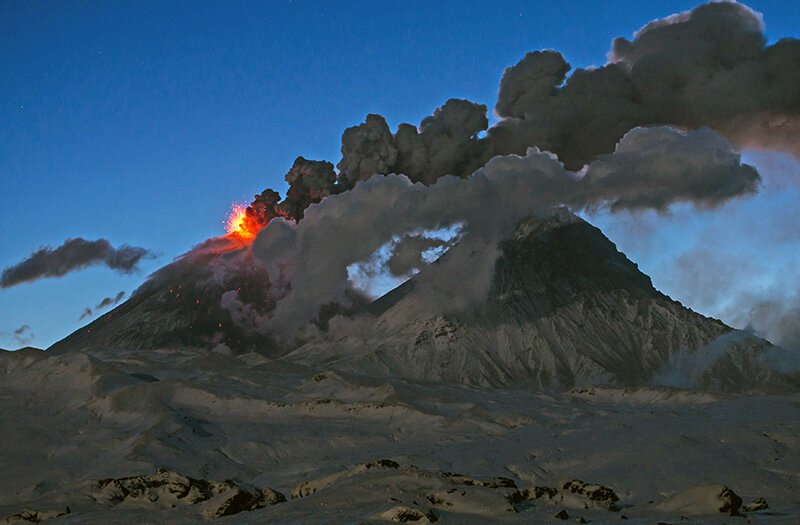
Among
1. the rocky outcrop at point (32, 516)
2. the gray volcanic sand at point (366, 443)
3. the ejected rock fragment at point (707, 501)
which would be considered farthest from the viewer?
the rocky outcrop at point (32, 516)

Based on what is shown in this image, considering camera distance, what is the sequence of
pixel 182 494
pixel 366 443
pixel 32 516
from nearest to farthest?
pixel 32 516
pixel 182 494
pixel 366 443

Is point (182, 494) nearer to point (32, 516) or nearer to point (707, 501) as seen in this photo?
point (32, 516)

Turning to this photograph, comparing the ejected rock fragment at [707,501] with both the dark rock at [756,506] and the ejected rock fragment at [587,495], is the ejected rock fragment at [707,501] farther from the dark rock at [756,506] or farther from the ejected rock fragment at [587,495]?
the ejected rock fragment at [587,495]

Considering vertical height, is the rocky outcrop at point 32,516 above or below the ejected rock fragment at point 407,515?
above

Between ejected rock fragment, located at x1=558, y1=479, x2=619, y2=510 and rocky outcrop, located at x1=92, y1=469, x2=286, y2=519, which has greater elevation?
rocky outcrop, located at x1=92, y1=469, x2=286, y2=519

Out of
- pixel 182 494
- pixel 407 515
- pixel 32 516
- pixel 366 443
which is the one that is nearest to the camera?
pixel 407 515

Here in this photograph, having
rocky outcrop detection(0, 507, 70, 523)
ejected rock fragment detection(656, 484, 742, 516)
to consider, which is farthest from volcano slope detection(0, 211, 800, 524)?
rocky outcrop detection(0, 507, 70, 523)

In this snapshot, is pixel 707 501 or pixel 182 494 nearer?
pixel 707 501

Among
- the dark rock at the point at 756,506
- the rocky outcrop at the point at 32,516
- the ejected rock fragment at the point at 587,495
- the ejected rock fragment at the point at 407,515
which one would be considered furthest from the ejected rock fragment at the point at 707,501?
the rocky outcrop at the point at 32,516

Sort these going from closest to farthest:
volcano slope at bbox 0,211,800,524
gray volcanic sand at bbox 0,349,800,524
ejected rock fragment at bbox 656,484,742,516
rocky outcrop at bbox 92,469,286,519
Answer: ejected rock fragment at bbox 656,484,742,516, volcano slope at bbox 0,211,800,524, gray volcanic sand at bbox 0,349,800,524, rocky outcrop at bbox 92,469,286,519

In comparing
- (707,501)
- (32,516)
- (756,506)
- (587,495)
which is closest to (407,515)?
(707,501)

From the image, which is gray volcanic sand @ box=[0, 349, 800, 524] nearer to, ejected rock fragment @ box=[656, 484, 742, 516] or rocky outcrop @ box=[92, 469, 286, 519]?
ejected rock fragment @ box=[656, 484, 742, 516]

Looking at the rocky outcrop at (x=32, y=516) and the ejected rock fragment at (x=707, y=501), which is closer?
the ejected rock fragment at (x=707, y=501)

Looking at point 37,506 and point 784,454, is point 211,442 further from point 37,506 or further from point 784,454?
point 784,454
